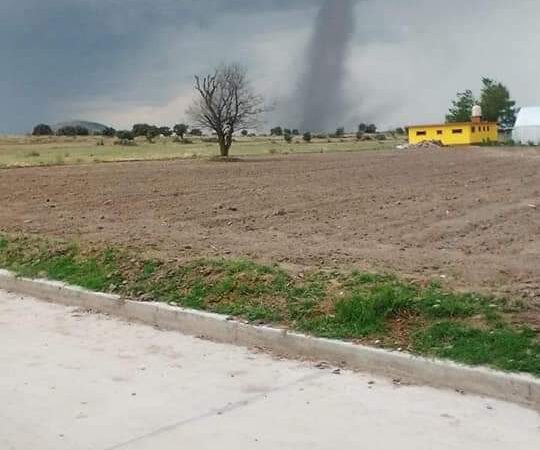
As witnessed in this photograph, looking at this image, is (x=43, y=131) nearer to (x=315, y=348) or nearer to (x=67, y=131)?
(x=67, y=131)

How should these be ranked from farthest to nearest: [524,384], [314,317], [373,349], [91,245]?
[91,245], [314,317], [373,349], [524,384]

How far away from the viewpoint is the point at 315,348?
6242 mm

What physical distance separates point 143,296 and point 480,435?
178 inches

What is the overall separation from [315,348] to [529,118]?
9648 cm

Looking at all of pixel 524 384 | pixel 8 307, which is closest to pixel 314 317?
pixel 524 384

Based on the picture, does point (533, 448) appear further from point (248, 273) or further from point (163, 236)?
point (163, 236)

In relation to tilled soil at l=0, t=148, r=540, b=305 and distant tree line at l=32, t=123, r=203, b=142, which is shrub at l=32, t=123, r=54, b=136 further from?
tilled soil at l=0, t=148, r=540, b=305

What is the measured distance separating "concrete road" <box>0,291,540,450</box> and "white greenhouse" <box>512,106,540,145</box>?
90.2 m

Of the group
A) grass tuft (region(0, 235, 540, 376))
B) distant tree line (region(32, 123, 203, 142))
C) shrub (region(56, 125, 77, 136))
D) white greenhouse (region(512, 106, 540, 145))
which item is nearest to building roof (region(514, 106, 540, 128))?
white greenhouse (region(512, 106, 540, 145))

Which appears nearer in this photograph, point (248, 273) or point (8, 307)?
point (248, 273)

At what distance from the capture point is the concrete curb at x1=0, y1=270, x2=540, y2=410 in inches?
203

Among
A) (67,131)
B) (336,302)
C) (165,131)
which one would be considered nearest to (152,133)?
(165,131)

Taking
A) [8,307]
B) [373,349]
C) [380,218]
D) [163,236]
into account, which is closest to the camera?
[373,349]

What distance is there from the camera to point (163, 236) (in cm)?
1173
